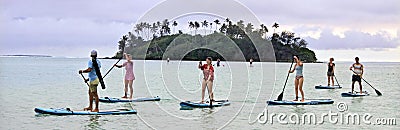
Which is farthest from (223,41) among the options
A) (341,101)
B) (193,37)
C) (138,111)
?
(138,111)

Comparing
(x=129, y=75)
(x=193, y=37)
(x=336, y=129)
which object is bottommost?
(x=336, y=129)

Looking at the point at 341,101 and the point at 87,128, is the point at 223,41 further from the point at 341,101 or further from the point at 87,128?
the point at 87,128

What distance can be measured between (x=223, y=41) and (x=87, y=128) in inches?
433

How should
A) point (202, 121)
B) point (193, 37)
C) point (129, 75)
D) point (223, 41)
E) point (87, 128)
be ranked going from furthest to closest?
point (223, 41) < point (193, 37) < point (129, 75) < point (202, 121) < point (87, 128)

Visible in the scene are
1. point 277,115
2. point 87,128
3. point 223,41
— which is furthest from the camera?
point 223,41

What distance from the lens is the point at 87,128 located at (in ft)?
48.7

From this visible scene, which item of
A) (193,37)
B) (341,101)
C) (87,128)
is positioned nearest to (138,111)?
(87,128)

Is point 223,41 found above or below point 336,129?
above

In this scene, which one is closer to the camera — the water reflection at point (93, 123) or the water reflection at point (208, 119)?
the water reflection at point (93, 123)

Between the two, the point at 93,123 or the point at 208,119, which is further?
the point at 208,119

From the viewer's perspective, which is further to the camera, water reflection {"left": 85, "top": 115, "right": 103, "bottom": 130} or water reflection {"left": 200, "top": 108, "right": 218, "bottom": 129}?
water reflection {"left": 200, "top": 108, "right": 218, "bottom": 129}

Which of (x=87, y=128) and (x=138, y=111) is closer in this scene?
(x=87, y=128)

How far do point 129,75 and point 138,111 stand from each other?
6.38ft

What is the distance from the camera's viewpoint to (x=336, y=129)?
15.5m
